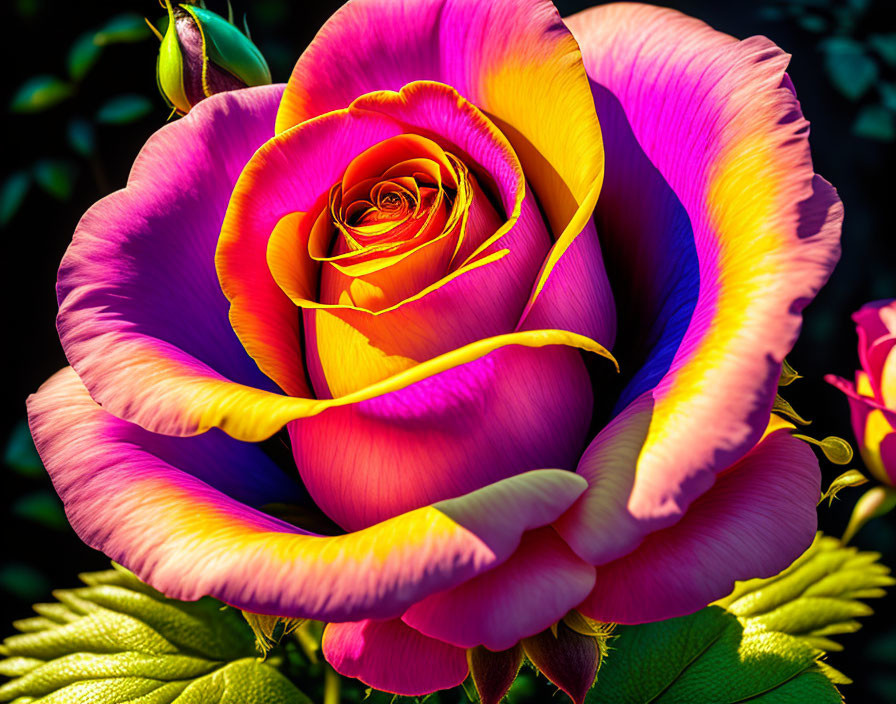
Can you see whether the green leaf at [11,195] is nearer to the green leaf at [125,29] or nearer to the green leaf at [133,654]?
the green leaf at [125,29]

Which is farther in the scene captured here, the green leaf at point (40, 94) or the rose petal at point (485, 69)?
the green leaf at point (40, 94)

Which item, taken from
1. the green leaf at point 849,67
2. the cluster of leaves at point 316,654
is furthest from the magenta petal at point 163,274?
the green leaf at point 849,67

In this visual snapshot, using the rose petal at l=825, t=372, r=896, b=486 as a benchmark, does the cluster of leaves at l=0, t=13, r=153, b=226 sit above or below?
above

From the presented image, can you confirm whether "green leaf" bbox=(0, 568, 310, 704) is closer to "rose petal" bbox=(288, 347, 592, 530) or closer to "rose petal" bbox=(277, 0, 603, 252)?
"rose petal" bbox=(288, 347, 592, 530)

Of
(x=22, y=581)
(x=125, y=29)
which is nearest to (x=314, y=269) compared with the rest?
(x=125, y=29)

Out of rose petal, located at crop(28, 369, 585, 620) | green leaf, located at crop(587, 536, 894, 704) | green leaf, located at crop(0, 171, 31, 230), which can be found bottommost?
green leaf, located at crop(587, 536, 894, 704)

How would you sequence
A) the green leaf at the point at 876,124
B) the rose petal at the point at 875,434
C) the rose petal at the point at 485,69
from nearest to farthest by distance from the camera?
the rose petal at the point at 485,69, the rose petal at the point at 875,434, the green leaf at the point at 876,124

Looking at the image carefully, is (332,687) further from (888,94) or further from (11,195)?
→ (888,94)

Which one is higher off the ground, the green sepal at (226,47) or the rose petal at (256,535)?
the green sepal at (226,47)

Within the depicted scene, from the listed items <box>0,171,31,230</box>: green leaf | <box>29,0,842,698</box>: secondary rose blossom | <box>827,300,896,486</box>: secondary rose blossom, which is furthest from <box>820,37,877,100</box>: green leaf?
<box>0,171,31,230</box>: green leaf
